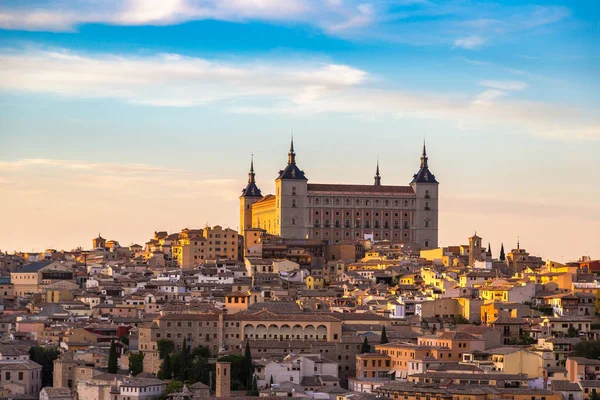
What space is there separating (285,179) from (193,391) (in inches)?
2096

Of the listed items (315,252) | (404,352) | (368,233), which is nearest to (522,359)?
(404,352)

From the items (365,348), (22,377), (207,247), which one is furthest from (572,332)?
(207,247)

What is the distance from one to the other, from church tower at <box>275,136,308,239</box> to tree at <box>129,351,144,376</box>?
146ft

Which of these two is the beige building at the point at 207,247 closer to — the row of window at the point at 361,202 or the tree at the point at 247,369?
the row of window at the point at 361,202

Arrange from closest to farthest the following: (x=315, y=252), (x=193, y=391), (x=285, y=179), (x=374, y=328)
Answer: (x=193, y=391) < (x=374, y=328) < (x=315, y=252) < (x=285, y=179)

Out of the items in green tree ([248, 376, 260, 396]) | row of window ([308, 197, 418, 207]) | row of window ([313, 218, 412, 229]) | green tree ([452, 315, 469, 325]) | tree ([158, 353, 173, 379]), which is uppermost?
row of window ([308, 197, 418, 207])

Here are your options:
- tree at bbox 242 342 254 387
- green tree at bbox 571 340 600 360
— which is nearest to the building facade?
green tree at bbox 571 340 600 360

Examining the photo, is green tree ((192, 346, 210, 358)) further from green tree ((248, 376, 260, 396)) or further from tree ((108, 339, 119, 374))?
green tree ((248, 376, 260, 396))

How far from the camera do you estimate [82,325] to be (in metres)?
67.4

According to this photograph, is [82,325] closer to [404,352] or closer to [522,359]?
[404,352]

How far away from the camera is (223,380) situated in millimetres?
54375

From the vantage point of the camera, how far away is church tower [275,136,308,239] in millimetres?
105312

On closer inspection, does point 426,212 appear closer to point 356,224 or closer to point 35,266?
point 356,224

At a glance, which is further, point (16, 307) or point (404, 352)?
point (16, 307)
